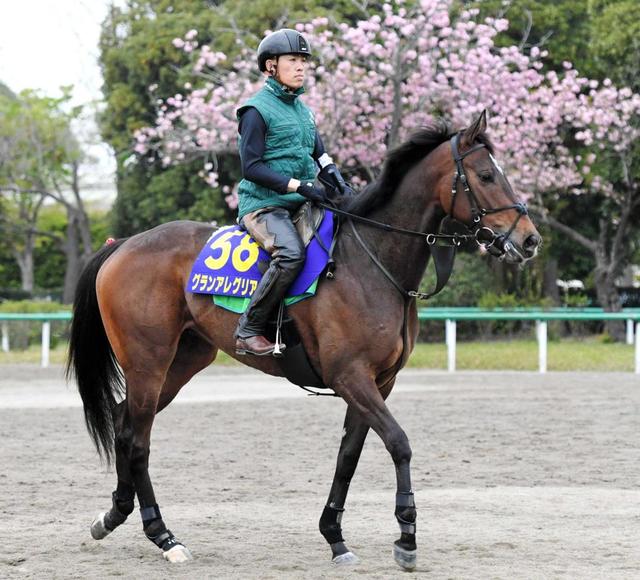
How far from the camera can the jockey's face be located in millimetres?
6148

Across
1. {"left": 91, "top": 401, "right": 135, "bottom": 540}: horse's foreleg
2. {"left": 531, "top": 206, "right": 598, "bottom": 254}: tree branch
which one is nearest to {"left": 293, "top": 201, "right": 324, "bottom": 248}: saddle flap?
{"left": 91, "top": 401, "right": 135, "bottom": 540}: horse's foreleg

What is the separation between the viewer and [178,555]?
5.79 metres

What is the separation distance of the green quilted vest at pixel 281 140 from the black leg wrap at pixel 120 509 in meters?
1.68

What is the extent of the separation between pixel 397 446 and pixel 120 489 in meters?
1.76

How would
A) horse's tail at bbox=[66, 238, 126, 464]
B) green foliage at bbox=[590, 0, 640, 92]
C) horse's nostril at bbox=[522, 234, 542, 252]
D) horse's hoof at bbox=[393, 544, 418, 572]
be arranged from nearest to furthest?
horse's hoof at bbox=[393, 544, 418, 572], horse's nostril at bbox=[522, 234, 542, 252], horse's tail at bbox=[66, 238, 126, 464], green foliage at bbox=[590, 0, 640, 92]

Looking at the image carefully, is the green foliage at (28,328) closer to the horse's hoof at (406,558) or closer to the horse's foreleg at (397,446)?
the horse's foreleg at (397,446)

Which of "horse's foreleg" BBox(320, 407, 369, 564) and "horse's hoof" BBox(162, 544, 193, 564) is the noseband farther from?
"horse's hoof" BBox(162, 544, 193, 564)

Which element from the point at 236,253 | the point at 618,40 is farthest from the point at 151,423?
the point at 618,40

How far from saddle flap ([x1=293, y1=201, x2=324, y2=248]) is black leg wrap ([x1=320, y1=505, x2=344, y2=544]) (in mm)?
1363

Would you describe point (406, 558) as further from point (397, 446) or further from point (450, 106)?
point (450, 106)

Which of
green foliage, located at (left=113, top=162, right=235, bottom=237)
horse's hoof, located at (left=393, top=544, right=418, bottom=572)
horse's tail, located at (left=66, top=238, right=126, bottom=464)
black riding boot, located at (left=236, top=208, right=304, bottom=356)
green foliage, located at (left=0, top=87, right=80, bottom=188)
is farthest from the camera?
green foliage, located at (left=0, top=87, right=80, bottom=188)

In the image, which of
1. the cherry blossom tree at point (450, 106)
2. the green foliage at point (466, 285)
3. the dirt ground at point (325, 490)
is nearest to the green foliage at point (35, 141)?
the cherry blossom tree at point (450, 106)

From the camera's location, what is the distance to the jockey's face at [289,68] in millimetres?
6148

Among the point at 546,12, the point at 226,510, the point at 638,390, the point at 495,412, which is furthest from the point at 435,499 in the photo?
the point at 546,12
